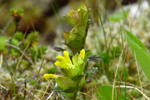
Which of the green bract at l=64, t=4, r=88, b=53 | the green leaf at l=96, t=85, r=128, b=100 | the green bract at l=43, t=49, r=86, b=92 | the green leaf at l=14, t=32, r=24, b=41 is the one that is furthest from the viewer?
the green leaf at l=14, t=32, r=24, b=41

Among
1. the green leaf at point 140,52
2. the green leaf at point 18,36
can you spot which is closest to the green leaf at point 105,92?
the green leaf at point 140,52

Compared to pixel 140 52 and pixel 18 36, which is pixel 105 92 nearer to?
pixel 140 52

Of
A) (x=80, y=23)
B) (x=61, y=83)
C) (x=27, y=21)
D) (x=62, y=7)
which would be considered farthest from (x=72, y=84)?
(x=62, y=7)

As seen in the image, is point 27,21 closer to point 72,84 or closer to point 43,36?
point 43,36

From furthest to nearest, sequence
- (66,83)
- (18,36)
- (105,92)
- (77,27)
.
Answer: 1. (18,36)
2. (105,92)
3. (77,27)
4. (66,83)

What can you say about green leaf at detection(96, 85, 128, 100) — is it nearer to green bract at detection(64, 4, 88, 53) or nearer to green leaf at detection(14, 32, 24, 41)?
green bract at detection(64, 4, 88, 53)

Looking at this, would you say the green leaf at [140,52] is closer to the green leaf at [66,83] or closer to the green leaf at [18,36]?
the green leaf at [66,83]

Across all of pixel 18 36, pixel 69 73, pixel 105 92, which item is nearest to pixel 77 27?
pixel 69 73

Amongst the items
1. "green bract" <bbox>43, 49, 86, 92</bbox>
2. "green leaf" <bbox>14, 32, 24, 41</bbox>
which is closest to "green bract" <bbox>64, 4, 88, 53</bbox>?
"green bract" <bbox>43, 49, 86, 92</bbox>

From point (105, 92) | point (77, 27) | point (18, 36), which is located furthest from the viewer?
point (18, 36)
